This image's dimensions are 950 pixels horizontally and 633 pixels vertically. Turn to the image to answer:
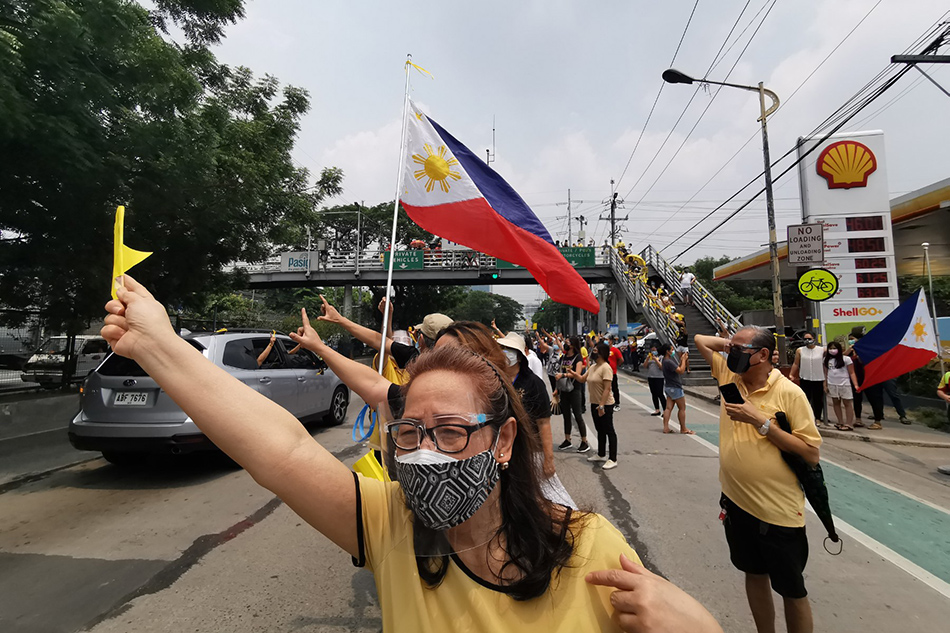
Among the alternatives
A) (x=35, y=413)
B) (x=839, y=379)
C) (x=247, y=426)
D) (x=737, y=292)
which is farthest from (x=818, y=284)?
(x=737, y=292)

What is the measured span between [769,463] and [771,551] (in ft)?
1.38

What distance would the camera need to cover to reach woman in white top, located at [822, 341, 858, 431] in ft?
28.1

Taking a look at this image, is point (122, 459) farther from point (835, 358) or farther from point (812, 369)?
point (835, 358)

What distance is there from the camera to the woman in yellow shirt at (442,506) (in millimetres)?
1050

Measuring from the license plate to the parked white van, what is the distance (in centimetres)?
512

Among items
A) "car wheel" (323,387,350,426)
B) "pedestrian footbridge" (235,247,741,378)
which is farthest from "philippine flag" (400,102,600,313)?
"pedestrian footbridge" (235,247,741,378)

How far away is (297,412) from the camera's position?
7.30 m

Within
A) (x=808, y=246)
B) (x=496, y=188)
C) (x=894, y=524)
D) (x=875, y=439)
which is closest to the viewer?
(x=496, y=188)

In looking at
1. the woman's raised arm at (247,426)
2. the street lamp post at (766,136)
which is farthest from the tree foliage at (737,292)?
the woman's raised arm at (247,426)

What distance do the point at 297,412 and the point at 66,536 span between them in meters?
3.37

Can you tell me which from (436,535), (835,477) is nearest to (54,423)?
(436,535)

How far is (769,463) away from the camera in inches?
95.4

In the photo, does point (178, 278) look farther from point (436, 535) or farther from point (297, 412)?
point (436, 535)

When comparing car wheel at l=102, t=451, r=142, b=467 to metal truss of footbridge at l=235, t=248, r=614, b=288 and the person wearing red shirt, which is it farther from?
metal truss of footbridge at l=235, t=248, r=614, b=288
